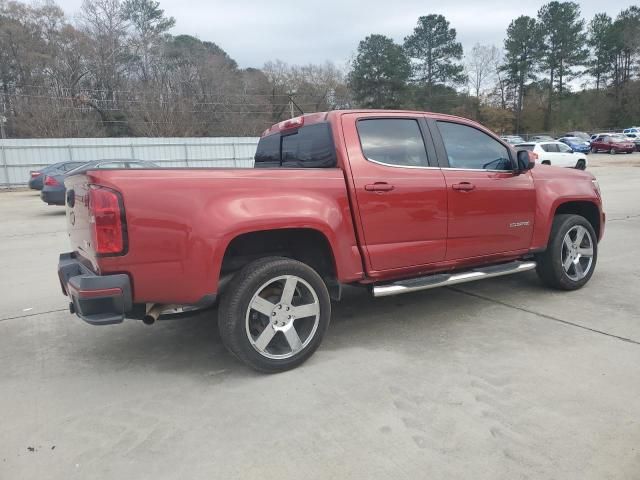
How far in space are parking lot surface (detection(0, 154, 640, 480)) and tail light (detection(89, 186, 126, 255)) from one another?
1055mm

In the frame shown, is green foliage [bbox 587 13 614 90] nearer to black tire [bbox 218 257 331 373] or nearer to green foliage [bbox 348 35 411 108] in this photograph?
green foliage [bbox 348 35 411 108]

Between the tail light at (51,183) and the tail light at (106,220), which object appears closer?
the tail light at (106,220)

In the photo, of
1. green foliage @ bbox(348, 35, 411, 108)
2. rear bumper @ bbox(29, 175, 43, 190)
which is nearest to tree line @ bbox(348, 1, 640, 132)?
green foliage @ bbox(348, 35, 411, 108)

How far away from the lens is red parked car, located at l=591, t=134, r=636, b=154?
131 ft

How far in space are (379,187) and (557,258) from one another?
242 centimetres

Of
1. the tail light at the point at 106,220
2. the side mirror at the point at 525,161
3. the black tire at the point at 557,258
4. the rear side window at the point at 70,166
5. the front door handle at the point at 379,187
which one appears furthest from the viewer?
the rear side window at the point at 70,166

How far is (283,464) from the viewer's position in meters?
2.57

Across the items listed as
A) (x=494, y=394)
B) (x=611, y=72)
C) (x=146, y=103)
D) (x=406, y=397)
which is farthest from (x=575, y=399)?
(x=611, y=72)

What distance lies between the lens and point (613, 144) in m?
40.5

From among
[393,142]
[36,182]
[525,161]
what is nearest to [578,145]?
[36,182]

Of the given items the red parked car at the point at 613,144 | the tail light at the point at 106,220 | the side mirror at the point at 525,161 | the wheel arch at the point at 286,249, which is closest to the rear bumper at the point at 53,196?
the wheel arch at the point at 286,249

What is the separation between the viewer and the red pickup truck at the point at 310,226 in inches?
123

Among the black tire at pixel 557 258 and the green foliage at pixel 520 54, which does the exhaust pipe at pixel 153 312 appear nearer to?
the black tire at pixel 557 258

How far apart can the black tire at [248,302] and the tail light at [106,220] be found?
0.81m
